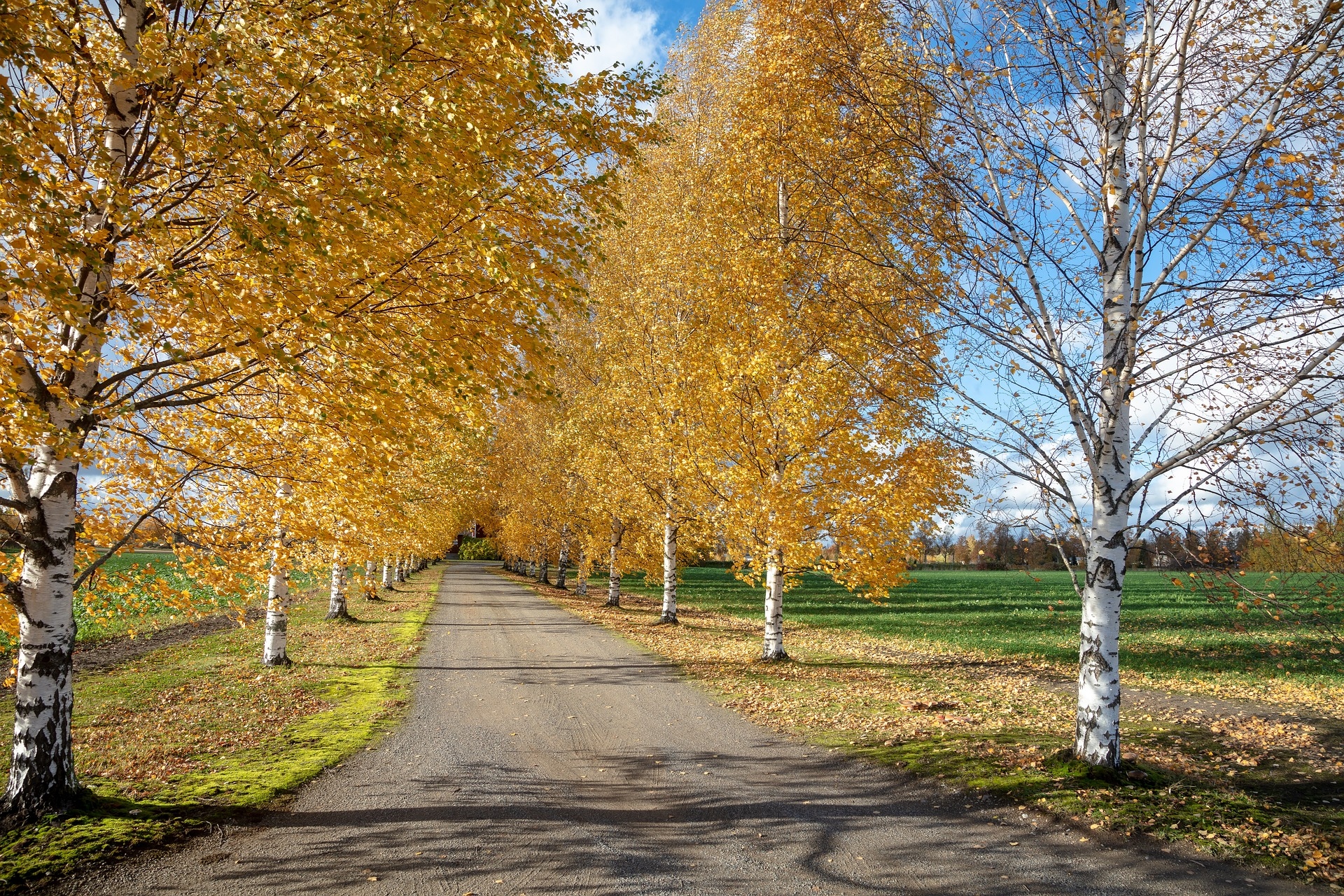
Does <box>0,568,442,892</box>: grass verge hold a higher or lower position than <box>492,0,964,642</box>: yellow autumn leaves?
lower

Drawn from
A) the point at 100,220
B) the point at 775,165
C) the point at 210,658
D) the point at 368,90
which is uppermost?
the point at 775,165

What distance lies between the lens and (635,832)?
5621 mm

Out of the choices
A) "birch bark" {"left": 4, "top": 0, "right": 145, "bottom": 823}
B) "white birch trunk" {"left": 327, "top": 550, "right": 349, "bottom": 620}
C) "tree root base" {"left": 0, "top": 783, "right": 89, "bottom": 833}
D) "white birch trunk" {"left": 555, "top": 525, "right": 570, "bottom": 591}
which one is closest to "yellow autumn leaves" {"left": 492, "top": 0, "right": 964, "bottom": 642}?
"birch bark" {"left": 4, "top": 0, "right": 145, "bottom": 823}

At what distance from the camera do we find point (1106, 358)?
663cm

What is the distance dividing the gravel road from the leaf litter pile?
47cm

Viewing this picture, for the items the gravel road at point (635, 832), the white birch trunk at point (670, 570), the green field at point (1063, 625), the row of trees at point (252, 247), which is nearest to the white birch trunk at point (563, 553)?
the green field at point (1063, 625)

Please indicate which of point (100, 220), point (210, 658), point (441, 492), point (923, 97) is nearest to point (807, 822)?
point (100, 220)

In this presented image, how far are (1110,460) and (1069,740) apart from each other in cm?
365

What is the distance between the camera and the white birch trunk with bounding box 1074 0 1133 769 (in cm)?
639

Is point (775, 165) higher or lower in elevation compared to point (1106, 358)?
higher

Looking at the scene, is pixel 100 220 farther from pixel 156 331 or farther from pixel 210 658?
pixel 210 658

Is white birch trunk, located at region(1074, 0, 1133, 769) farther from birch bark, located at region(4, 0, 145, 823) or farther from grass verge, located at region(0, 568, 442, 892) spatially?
birch bark, located at region(4, 0, 145, 823)

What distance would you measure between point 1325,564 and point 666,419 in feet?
44.5

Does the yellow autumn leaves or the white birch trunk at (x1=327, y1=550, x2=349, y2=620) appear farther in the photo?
the white birch trunk at (x1=327, y1=550, x2=349, y2=620)
